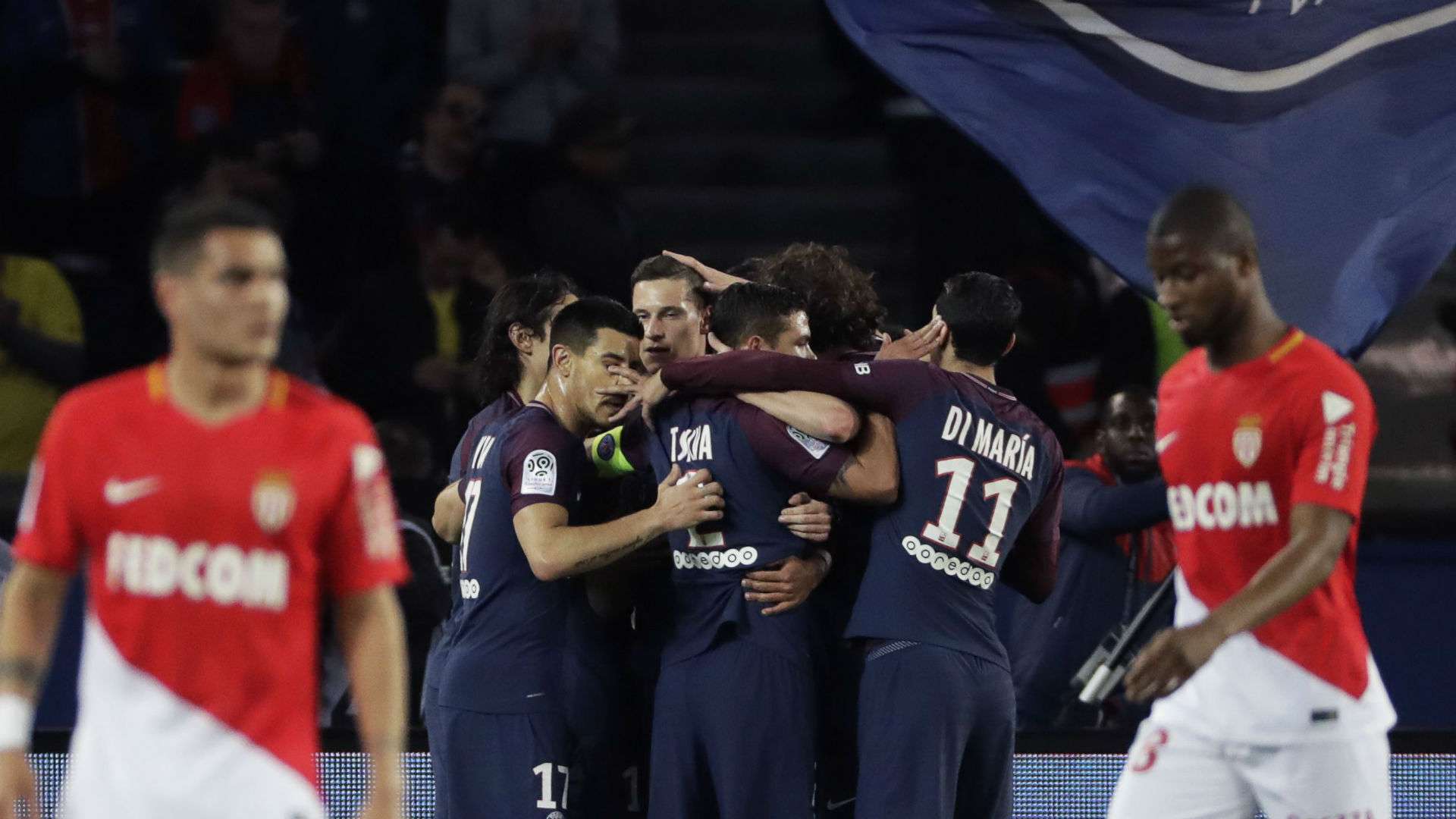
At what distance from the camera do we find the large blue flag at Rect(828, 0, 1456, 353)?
7.08 meters

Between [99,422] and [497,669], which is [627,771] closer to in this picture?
[497,669]

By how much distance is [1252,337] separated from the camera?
4797 millimetres

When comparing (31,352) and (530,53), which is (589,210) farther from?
(31,352)

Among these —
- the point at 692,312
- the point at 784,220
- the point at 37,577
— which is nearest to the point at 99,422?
the point at 37,577

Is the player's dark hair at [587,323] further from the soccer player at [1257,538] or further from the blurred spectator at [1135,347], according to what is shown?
the blurred spectator at [1135,347]

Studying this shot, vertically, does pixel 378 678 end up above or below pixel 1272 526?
below

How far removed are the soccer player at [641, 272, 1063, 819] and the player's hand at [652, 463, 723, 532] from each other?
0.27m

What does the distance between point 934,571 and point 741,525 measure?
539mm

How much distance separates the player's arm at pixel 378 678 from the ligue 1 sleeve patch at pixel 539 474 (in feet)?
5.59

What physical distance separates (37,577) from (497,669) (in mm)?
2104

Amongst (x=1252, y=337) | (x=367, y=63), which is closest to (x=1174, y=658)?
(x=1252, y=337)

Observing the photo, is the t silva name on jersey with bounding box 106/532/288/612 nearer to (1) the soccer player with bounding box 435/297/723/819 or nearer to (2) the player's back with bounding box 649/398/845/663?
(1) the soccer player with bounding box 435/297/723/819

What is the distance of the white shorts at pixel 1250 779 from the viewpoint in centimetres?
472

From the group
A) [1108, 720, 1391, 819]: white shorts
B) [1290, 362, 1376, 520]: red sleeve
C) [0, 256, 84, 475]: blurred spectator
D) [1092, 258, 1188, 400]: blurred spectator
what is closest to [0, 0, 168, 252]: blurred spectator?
[0, 256, 84, 475]: blurred spectator
